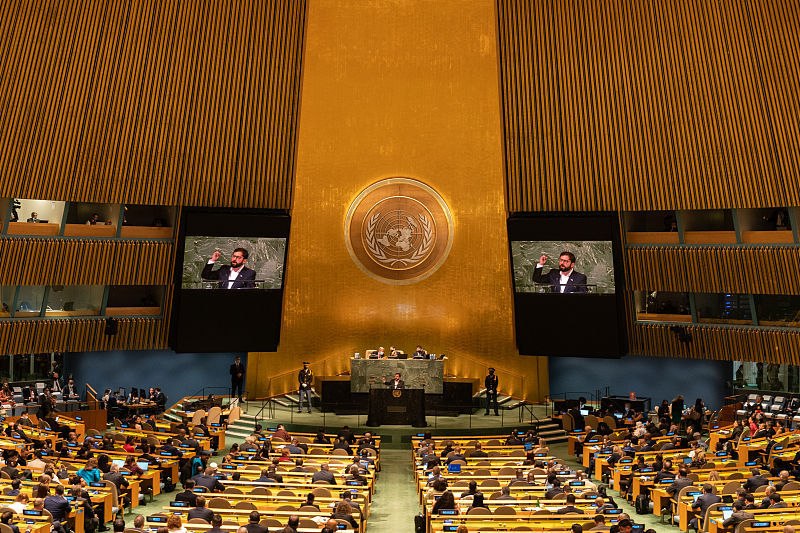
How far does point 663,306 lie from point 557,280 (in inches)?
146

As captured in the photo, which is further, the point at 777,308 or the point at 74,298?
the point at 74,298

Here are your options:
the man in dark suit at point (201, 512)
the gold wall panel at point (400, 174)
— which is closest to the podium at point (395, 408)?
the gold wall panel at point (400, 174)

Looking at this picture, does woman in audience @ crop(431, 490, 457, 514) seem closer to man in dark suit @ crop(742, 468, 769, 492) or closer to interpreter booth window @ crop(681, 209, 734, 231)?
man in dark suit @ crop(742, 468, 769, 492)

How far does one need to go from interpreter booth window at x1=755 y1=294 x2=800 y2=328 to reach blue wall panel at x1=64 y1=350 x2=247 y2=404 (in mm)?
14511

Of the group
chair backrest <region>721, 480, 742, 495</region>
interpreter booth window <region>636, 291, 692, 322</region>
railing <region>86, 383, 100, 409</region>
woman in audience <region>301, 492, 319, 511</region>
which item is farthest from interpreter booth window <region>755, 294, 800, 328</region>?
railing <region>86, 383, 100, 409</region>

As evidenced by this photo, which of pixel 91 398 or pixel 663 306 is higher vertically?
pixel 663 306

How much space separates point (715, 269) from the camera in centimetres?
2347

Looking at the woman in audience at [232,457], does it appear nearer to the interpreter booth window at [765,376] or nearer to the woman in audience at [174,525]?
the woman in audience at [174,525]

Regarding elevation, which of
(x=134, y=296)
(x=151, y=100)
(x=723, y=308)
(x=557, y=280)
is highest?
(x=151, y=100)

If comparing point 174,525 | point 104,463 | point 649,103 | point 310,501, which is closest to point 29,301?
point 104,463

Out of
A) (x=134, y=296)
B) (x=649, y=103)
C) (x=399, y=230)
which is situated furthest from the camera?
(x=399, y=230)

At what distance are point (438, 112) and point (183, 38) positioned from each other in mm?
7648

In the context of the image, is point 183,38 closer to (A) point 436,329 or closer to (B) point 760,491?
(A) point 436,329

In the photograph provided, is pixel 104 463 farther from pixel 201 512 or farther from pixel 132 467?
pixel 201 512
